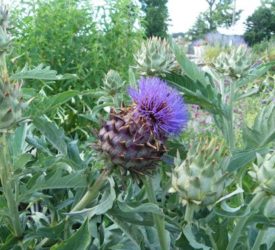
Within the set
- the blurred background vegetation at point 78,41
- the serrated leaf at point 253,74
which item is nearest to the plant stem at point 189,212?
the serrated leaf at point 253,74

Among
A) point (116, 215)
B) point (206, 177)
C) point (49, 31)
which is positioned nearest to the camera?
point (206, 177)

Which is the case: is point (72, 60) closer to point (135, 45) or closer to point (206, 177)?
point (135, 45)

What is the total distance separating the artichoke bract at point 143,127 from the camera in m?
0.79

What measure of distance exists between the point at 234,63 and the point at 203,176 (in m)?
0.62

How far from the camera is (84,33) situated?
2.76 metres

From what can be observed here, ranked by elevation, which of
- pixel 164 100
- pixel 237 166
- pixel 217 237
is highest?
pixel 164 100

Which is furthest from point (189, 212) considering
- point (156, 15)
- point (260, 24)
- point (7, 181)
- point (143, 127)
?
point (260, 24)

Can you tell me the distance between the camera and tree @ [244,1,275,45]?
65.6 feet

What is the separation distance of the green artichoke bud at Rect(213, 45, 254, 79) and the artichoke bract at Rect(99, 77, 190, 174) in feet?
1.40

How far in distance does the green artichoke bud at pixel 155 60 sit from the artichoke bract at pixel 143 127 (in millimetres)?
280

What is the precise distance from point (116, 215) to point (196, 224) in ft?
0.42

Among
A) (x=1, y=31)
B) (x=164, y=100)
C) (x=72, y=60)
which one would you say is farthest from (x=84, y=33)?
(x=164, y=100)

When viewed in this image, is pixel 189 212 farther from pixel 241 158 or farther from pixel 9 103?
pixel 9 103

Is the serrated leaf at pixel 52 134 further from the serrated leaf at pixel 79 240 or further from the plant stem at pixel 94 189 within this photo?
the serrated leaf at pixel 79 240
